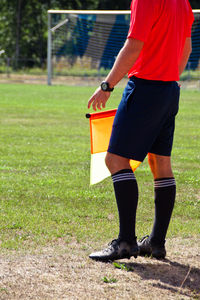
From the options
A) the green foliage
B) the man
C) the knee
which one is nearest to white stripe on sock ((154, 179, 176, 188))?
the man

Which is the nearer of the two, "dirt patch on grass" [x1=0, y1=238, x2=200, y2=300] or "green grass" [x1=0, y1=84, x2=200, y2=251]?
"dirt patch on grass" [x1=0, y1=238, x2=200, y2=300]

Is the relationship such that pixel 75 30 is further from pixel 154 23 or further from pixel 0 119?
pixel 154 23

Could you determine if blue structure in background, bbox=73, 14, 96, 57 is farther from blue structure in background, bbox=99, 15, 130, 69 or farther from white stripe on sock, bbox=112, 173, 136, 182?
white stripe on sock, bbox=112, 173, 136, 182

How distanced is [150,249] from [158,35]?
154cm

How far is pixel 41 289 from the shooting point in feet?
10.7

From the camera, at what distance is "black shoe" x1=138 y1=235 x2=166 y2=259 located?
12.9ft

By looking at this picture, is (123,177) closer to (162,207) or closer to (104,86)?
(162,207)

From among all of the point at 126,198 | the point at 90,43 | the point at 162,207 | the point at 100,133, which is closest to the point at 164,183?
the point at 162,207

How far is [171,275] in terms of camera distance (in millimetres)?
3619

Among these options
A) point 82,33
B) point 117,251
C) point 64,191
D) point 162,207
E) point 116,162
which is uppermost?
point 82,33

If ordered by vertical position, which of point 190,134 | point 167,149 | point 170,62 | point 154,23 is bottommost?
point 190,134

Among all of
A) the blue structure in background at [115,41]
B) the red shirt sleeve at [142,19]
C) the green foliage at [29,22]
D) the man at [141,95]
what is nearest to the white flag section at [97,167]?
the man at [141,95]

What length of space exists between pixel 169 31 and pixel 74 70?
28.8 m

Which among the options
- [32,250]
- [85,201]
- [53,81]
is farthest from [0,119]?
[53,81]
